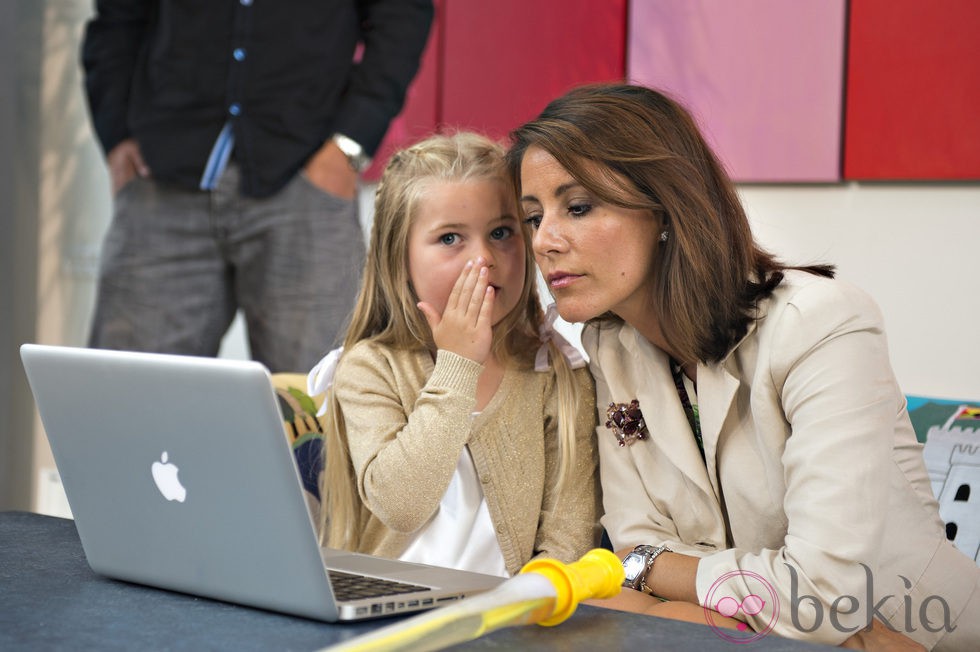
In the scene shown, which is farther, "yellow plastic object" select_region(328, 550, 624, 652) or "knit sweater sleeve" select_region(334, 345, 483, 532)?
"knit sweater sleeve" select_region(334, 345, 483, 532)

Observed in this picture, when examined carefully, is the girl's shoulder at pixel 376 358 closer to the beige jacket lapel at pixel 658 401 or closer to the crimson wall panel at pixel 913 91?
the beige jacket lapel at pixel 658 401

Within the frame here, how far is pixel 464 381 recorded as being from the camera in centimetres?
168

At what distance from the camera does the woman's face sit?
1612 mm

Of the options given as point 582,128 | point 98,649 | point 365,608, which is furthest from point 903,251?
point 98,649

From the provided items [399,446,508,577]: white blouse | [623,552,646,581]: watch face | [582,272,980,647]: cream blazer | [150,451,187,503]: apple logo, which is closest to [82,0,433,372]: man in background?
[399,446,508,577]: white blouse

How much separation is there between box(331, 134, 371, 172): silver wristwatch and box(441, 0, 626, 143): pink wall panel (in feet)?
2.57

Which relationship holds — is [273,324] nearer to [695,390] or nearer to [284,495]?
[695,390]

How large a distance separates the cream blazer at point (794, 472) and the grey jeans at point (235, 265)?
100cm

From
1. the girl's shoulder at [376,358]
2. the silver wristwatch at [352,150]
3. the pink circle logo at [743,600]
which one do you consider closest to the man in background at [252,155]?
the silver wristwatch at [352,150]

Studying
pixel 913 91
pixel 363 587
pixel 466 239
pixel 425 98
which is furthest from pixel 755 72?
pixel 363 587

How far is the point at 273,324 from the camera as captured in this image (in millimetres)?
2693

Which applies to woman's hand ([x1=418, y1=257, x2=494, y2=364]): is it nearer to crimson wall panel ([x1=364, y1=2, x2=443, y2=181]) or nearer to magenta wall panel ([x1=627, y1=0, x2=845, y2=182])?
magenta wall panel ([x1=627, y1=0, x2=845, y2=182])

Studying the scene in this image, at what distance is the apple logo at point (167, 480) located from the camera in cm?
109

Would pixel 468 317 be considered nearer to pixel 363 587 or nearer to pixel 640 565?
pixel 640 565
